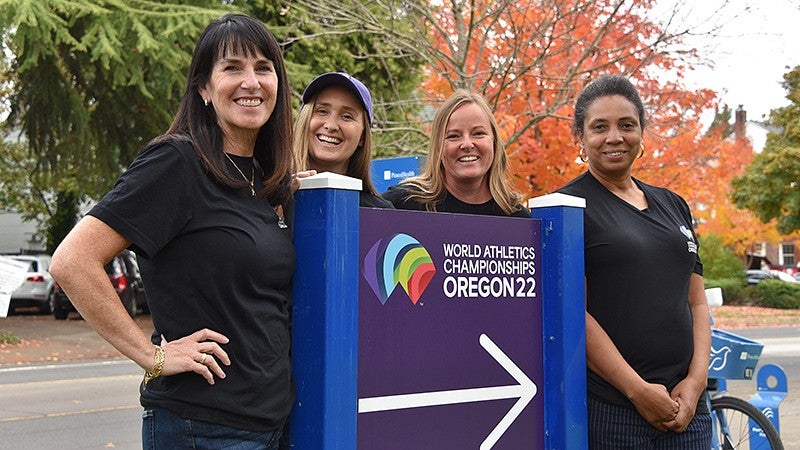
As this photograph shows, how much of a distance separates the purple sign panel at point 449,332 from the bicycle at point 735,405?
244 cm

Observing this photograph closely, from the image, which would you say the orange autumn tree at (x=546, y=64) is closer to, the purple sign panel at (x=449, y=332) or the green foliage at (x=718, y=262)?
the purple sign panel at (x=449, y=332)

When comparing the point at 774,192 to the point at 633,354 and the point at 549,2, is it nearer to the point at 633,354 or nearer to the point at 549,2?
the point at 549,2

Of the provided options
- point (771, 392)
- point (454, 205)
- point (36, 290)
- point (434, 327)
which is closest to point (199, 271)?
point (434, 327)

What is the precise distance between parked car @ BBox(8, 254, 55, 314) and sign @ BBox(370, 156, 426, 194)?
16402 mm

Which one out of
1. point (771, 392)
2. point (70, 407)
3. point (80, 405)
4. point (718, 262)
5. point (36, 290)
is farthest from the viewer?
point (718, 262)

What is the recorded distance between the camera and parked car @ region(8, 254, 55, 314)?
950 inches

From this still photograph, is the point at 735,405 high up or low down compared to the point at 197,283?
down

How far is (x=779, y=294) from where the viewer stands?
31.8 m

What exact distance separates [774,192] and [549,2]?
20559 millimetres

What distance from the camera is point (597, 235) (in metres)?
3.35

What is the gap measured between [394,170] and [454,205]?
6150mm

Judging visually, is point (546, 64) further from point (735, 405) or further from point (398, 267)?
point (398, 267)

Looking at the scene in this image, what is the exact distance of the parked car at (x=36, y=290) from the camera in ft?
79.2

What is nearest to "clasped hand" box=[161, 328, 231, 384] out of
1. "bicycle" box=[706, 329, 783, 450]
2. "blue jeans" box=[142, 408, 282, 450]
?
"blue jeans" box=[142, 408, 282, 450]
